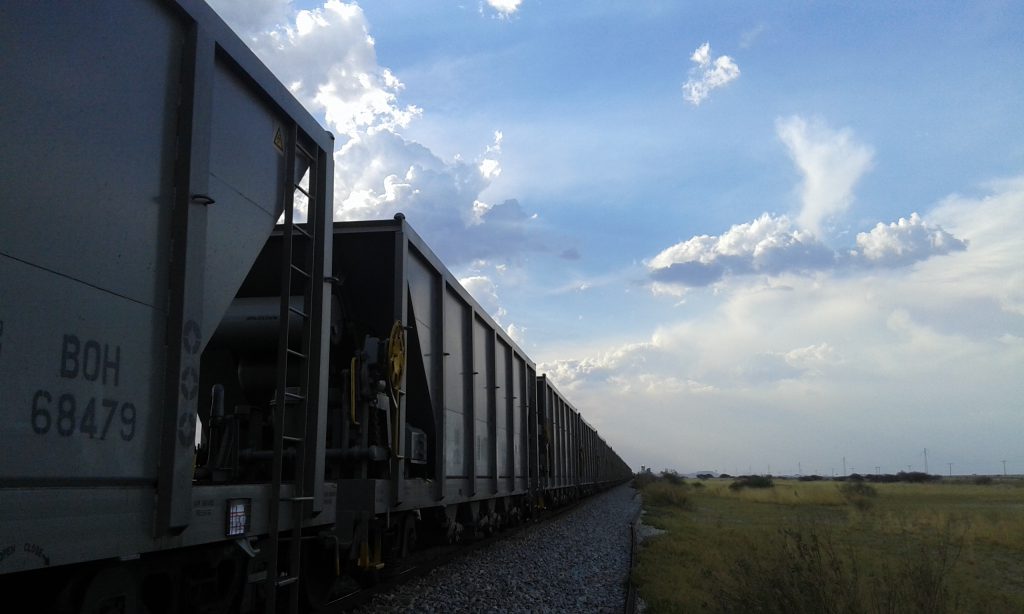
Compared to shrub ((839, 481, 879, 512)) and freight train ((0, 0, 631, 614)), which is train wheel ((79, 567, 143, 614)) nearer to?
freight train ((0, 0, 631, 614))

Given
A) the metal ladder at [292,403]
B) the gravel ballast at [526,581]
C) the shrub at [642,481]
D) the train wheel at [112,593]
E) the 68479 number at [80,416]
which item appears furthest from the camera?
the shrub at [642,481]

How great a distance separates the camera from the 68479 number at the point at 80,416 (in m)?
2.78

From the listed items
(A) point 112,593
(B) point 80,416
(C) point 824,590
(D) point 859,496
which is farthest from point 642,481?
(B) point 80,416

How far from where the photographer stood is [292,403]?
202 inches

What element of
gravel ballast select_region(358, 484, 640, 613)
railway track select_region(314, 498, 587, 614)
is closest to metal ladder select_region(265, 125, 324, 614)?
railway track select_region(314, 498, 587, 614)

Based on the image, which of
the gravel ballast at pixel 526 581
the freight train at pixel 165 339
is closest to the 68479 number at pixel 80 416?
the freight train at pixel 165 339

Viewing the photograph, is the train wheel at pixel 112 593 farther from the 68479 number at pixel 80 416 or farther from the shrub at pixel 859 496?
the shrub at pixel 859 496

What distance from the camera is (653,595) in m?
9.23

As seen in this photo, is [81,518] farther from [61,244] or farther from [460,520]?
[460,520]

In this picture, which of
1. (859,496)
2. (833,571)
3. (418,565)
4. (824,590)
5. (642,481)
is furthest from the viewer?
(642,481)

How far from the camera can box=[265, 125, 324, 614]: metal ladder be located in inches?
183

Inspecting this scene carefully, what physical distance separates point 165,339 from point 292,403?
5.59 ft

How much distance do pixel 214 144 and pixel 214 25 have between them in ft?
2.04

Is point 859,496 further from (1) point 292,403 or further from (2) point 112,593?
(2) point 112,593
